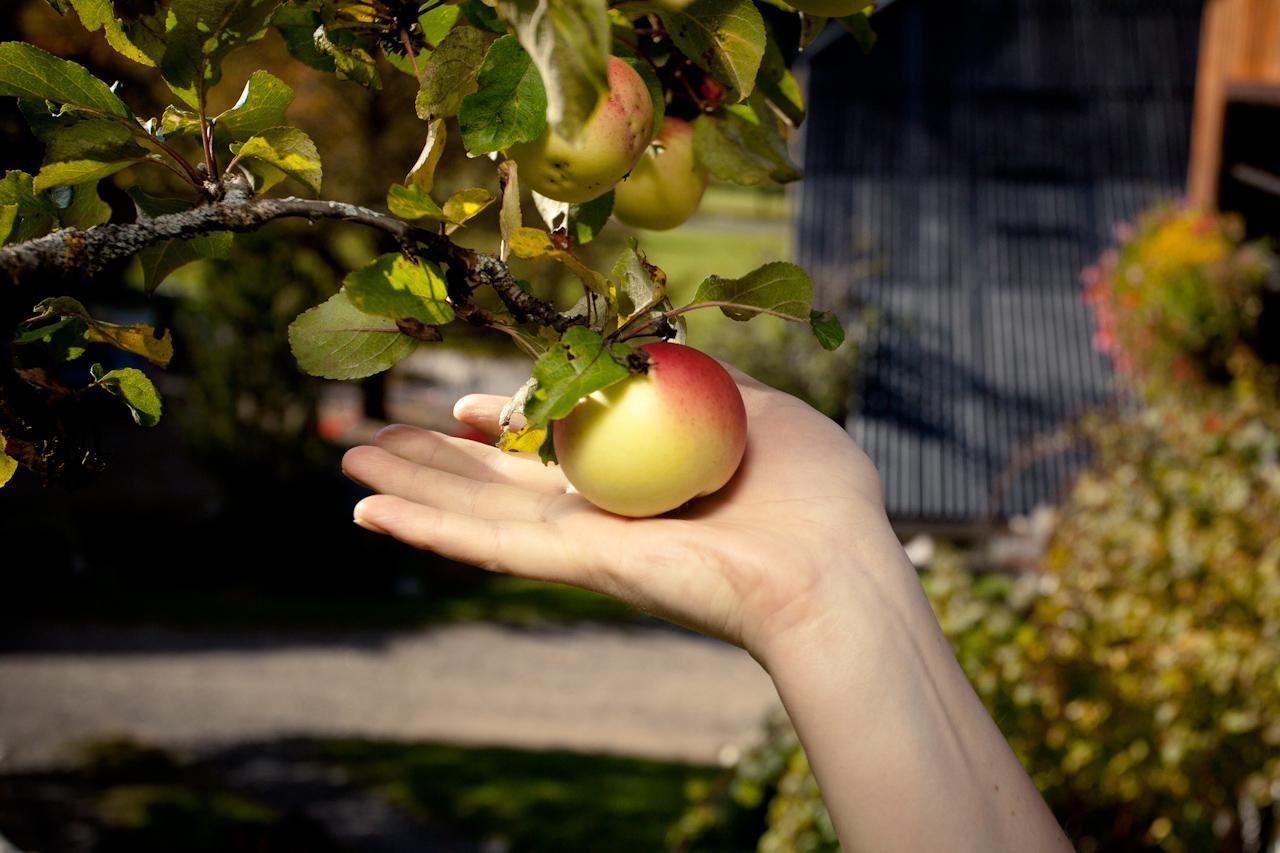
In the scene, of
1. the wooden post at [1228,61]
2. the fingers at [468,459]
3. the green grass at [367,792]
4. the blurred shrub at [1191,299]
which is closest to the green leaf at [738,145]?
the fingers at [468,459]

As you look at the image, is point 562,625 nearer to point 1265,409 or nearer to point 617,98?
point 1265,409

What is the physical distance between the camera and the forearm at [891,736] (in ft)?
3.92

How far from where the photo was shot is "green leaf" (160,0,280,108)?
0.92 metres

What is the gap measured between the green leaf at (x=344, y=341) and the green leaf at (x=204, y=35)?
0.22 meters

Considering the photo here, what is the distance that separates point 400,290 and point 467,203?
→ 10 cm

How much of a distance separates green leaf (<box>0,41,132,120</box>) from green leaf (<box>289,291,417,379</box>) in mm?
259

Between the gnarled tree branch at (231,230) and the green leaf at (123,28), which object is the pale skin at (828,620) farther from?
the green leaf at (123,28)

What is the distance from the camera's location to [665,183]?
1306mm

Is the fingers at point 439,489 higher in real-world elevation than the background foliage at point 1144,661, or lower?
higher

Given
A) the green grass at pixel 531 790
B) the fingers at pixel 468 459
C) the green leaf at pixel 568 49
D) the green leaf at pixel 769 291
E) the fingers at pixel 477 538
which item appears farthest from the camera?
the green grass at pixel 531 790

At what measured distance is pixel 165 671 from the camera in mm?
7434

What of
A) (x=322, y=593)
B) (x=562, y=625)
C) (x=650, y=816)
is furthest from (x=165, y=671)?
(x=650, y=816)

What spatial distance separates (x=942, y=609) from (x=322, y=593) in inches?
286

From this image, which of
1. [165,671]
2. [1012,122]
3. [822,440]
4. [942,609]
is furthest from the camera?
[1012,122]
